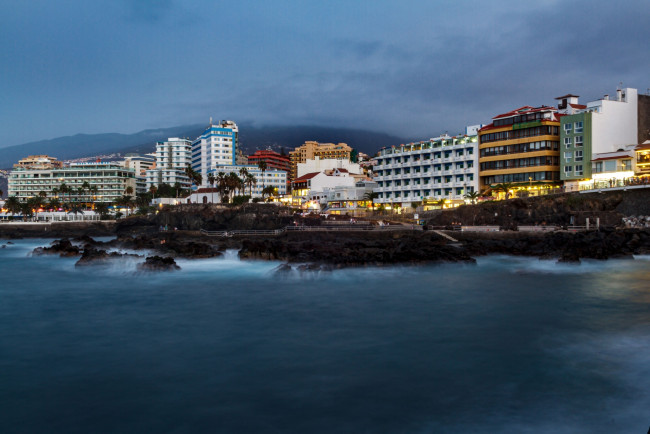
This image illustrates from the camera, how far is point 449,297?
25.0 m

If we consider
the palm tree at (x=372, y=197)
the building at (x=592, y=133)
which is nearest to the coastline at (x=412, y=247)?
the building at (x=592, y=133)

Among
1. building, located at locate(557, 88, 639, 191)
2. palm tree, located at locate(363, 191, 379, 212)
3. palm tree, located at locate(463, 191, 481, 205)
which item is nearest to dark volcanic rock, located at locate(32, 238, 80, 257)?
palm tree, located at locate(463, 191, 481, 205)

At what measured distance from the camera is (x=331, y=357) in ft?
50.6

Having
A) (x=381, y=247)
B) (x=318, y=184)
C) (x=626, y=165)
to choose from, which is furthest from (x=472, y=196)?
(x=318, y=184)

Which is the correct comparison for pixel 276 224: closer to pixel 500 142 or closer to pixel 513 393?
pixel 500 142

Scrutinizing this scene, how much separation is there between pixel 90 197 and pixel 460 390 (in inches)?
5993

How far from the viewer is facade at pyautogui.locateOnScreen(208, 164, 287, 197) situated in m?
133

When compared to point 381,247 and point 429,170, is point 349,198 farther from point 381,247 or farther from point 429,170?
point 381,247

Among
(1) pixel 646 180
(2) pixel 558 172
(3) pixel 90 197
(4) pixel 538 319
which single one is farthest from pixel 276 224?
(3) pixel 90 197

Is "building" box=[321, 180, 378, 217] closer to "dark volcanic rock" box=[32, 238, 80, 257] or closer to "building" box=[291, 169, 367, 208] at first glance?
"building" box=[291, 169, 367, 208]

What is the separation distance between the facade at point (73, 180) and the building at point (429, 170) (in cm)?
9019

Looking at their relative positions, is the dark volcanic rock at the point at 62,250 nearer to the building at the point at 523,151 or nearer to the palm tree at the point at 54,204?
the building at the point at 523,151

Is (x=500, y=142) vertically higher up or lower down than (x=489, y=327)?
higher up

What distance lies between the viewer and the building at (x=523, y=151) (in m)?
72.3
